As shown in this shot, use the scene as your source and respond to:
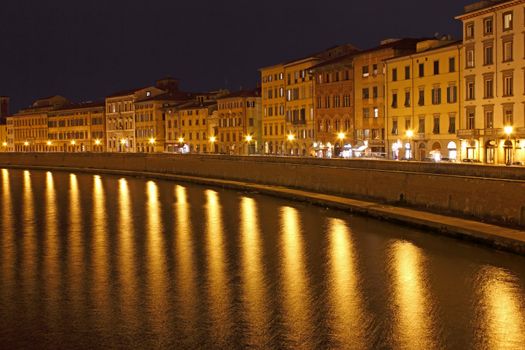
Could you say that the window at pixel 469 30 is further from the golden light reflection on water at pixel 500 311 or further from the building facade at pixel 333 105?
the golden light reflection on water at pixel 500 311

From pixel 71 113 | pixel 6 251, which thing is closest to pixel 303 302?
pixel 6 251

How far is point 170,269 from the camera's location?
2155cm

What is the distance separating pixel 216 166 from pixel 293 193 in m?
18.4

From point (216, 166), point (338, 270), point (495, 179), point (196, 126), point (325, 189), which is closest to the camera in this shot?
point (338, 270)

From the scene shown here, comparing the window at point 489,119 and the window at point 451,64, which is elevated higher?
the window at point 451,64

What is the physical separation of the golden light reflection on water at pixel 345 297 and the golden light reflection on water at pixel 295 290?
567 mm

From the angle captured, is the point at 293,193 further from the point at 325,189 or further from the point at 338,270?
the point at 338,270

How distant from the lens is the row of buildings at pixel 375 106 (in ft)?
168

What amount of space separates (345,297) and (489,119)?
38032mm

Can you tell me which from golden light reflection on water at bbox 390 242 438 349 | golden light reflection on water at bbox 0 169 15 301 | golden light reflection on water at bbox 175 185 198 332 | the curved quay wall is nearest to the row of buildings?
the curved quay wall

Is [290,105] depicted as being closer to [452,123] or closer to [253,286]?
[452,123]

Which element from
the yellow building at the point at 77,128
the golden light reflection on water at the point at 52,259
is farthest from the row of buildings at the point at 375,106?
the golden light reflection on water at the point at 52,259

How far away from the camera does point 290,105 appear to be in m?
85.4

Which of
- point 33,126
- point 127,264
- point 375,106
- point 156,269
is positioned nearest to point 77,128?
point 33,126
